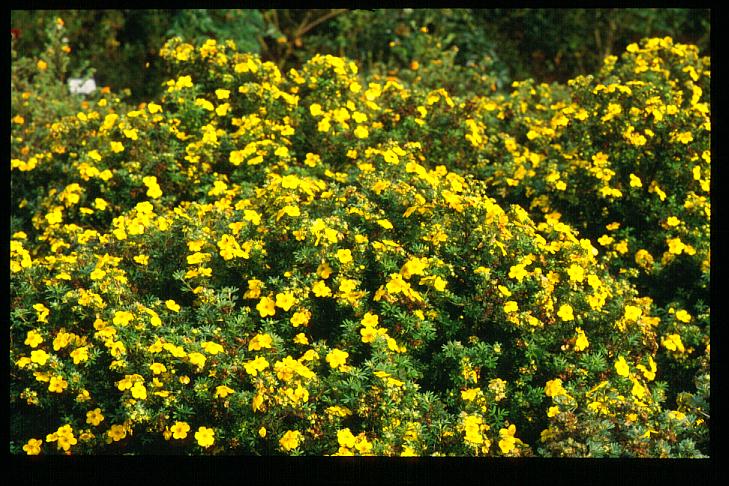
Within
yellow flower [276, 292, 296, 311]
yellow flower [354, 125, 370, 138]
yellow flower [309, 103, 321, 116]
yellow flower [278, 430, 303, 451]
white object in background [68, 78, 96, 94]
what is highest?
white object in background [68, 78, 96, 94]

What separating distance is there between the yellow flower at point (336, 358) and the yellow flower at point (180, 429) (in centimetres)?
55

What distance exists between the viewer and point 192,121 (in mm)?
4691

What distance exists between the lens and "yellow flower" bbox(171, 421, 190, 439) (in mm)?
3057

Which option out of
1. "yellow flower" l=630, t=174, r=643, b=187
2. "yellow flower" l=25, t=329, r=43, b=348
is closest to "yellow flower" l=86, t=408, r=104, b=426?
"yellow flower" l=25, t=329, r=43, b=348

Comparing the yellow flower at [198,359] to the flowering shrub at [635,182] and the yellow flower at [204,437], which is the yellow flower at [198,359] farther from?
the flowering shrub at [635,182]

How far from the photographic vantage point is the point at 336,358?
313 centimetres

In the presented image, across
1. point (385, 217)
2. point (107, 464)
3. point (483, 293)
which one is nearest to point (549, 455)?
point (483, 293)

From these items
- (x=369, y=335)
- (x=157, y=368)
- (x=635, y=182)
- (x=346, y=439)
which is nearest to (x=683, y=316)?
(x=635, y=182)

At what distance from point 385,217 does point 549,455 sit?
→ 120 centimetres

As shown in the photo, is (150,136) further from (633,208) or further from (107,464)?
(633,208)

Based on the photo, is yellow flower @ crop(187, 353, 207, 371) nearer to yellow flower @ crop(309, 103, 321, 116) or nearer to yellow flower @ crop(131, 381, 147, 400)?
yellow flower @ crop(131, 381, 147, 400)

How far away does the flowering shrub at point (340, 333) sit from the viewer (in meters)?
3.07

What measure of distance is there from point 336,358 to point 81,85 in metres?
5.15

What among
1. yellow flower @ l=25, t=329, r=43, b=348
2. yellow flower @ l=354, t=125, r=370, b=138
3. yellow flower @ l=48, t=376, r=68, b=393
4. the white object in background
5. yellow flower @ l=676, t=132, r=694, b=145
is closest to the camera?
yellow flower @ l=48, t=376, r=68, b=393
